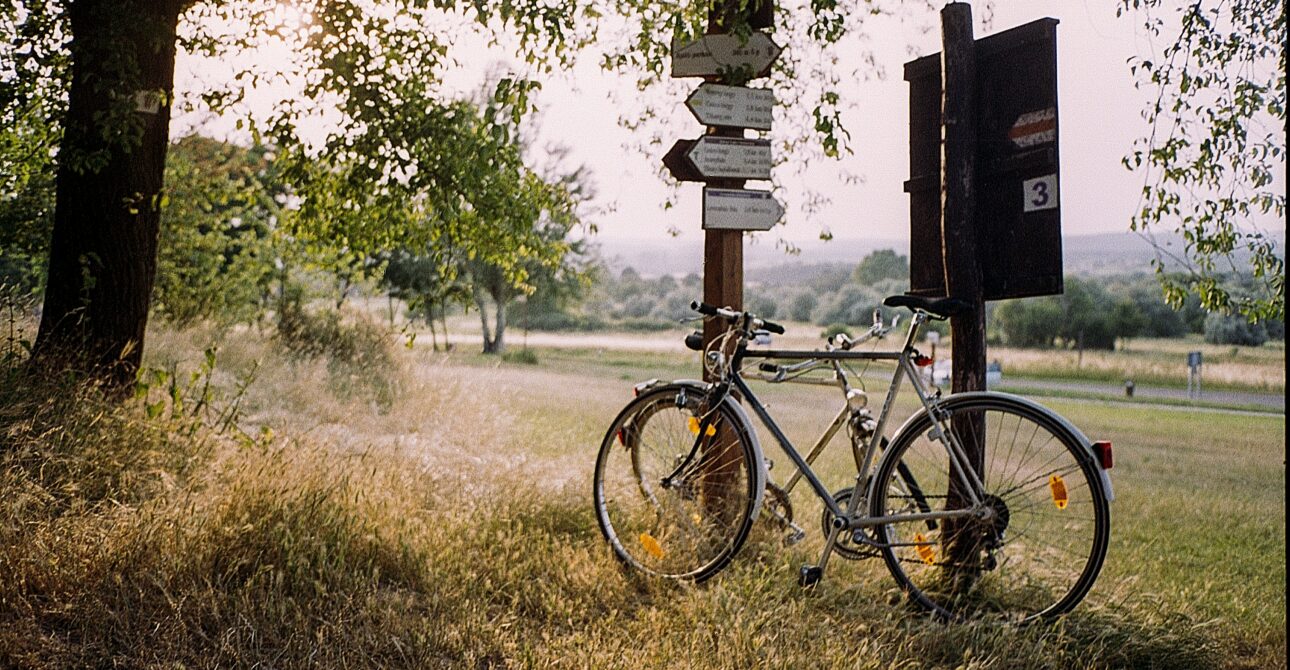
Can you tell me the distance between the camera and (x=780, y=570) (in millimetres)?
4344

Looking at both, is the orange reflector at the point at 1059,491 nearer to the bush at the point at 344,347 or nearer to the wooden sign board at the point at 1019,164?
the wooden sign board at the point at 1019,164

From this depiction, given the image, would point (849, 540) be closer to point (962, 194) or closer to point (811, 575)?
point (811, 575)

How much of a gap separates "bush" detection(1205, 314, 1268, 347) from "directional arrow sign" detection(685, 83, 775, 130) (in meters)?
5.42

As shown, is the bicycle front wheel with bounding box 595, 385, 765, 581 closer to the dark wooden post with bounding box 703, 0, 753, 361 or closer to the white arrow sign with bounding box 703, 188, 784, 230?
the dark wooden post with bounding box 703, 0, 753, 361

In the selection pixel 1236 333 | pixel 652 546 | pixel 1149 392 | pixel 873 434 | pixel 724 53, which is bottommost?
pixel 1149 392

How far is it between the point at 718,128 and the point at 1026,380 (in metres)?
21.9

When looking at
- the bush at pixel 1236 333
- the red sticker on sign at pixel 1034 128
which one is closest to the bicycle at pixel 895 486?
the red sticker on sign at pixel 1034 128

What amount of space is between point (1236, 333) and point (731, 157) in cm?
722

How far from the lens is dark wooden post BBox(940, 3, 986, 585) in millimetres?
4414

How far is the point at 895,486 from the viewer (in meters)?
4.21

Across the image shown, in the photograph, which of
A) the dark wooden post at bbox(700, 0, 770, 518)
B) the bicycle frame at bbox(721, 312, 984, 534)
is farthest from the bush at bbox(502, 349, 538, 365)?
the bicycle frame at bbox(721, 312, 984, 534)

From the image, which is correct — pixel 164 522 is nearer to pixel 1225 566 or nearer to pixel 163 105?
pixel 163 105

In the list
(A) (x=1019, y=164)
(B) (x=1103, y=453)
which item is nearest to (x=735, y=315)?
(A) (x=1019, y=164)

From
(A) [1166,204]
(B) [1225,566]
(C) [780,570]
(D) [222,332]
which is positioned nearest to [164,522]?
(C) [780,570]
